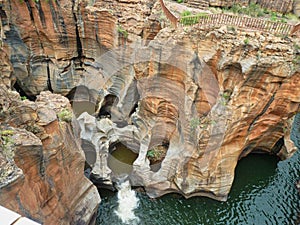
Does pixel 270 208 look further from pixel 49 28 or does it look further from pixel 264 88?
pixel 49 28

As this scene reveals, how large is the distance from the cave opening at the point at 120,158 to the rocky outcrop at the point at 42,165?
346 cm

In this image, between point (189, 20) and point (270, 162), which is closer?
point (189, 20)

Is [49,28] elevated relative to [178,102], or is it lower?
elevated

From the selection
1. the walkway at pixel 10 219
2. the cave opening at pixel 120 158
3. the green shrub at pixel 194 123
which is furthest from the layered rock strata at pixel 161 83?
the walkway at pixel 10 219

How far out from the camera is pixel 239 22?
13359 millimetres

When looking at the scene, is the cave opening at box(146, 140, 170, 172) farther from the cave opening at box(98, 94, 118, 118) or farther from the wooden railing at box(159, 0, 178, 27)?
the wooden railing at box(159, 0, 178, 27)

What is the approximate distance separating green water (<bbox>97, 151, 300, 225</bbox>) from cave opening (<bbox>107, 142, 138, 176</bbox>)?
161cm

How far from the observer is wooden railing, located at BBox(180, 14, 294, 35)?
12.5m

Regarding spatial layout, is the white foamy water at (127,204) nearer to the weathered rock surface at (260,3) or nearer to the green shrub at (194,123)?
the green shrub at (194,123)

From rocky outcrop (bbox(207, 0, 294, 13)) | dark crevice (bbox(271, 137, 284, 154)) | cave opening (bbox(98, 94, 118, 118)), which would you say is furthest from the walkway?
cave opening (bbox(98, 94, 118, 118))

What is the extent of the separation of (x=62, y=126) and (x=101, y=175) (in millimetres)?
4543

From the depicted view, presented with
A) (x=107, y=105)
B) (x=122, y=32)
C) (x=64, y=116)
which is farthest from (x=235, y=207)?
(x=122, y=32)

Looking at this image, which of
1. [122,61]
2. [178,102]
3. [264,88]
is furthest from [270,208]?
[122,61]

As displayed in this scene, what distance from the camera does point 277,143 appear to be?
16.2 meters
